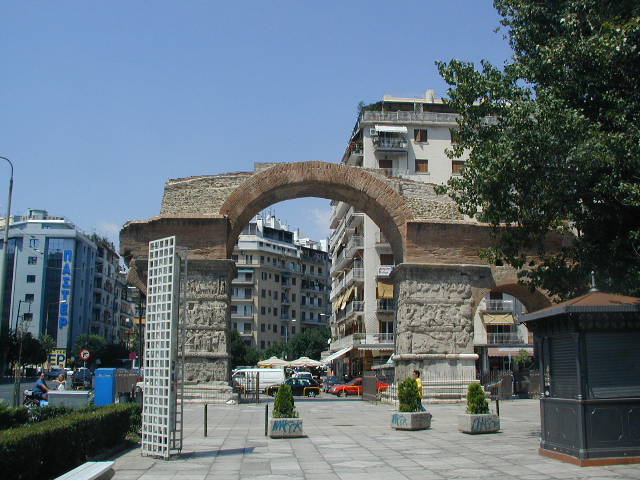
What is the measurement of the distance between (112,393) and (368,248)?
32.1m

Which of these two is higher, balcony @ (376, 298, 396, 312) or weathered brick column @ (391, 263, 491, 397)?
balcony @ (376, 298, 396, 312)

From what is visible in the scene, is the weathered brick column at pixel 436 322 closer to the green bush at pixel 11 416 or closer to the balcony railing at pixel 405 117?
the green bush at pixel 11 416

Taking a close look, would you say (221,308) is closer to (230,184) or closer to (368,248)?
(230,184)

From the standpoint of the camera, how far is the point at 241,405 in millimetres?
23938

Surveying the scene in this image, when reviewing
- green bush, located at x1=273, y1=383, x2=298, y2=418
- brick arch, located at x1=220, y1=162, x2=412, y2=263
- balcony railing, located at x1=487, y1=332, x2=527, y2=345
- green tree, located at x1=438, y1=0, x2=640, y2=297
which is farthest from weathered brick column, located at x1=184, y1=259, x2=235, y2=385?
balcony railing, located at x1=487, y1=332, x2=527, y2=345

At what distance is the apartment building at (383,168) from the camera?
156 feet

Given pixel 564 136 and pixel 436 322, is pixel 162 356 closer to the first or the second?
pixel 564 136

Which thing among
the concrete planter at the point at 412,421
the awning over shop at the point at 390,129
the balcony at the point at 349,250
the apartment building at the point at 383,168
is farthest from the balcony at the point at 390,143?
the concrete planter at the point at 412,421

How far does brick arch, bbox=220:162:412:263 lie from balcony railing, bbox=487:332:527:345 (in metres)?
21.0

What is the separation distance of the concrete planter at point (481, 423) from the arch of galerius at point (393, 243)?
9.09 metres

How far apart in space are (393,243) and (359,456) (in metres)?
14.8

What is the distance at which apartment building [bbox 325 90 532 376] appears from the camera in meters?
47.5

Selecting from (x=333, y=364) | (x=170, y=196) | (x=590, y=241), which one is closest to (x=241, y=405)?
(x=170, y=196)

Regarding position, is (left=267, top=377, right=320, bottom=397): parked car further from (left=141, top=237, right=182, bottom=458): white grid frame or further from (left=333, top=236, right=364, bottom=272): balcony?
(left=141, top=237, right=182, bottom=458): white grid frame
